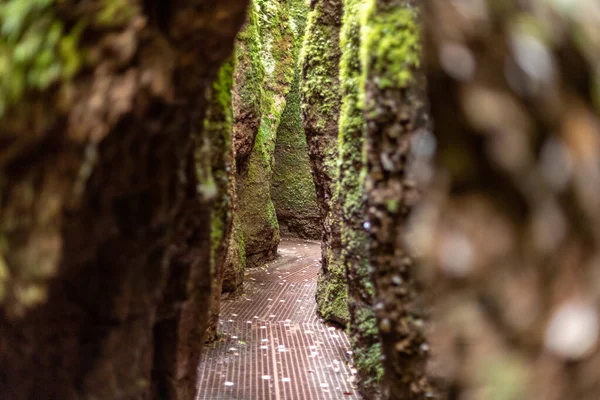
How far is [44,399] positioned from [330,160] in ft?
23.2

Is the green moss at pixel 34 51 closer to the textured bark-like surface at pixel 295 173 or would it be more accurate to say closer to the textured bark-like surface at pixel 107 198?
the textured bark-like surface at pixel 107 198

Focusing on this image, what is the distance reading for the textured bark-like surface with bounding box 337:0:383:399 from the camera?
261 inches

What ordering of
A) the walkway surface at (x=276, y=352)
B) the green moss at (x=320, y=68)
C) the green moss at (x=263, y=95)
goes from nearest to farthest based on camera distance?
the walkway surface at (x=276, y=352), the green moss at (x=320, y=68), the green moss at (x=263, y=95)

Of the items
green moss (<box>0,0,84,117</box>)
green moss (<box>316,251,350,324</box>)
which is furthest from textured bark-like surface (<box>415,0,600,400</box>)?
green moss (<box>316,251,350,324</box>)

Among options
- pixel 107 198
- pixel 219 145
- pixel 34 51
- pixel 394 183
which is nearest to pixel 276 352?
pixel 219 145

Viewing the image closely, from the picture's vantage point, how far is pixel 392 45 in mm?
4270

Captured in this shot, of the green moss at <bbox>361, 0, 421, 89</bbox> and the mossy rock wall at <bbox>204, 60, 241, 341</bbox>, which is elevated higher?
the green moss at <bbox>361, 0, 421, 89</bbox>

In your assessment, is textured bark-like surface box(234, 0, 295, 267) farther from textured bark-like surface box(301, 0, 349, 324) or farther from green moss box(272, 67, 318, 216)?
green moss box(272, 67, 318, 216)

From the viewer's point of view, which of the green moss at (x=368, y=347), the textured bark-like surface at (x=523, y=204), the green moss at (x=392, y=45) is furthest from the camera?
the green moss at (x=368, y=347)

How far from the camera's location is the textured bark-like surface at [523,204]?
138 cm

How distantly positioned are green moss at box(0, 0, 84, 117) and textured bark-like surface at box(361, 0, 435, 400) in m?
2.30

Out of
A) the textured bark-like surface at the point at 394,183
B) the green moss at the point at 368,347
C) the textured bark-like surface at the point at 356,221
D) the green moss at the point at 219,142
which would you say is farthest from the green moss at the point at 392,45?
the green moss at the point at 368,347

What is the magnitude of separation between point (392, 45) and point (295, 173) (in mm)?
13824

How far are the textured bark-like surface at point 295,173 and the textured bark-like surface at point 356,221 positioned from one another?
10.7m
